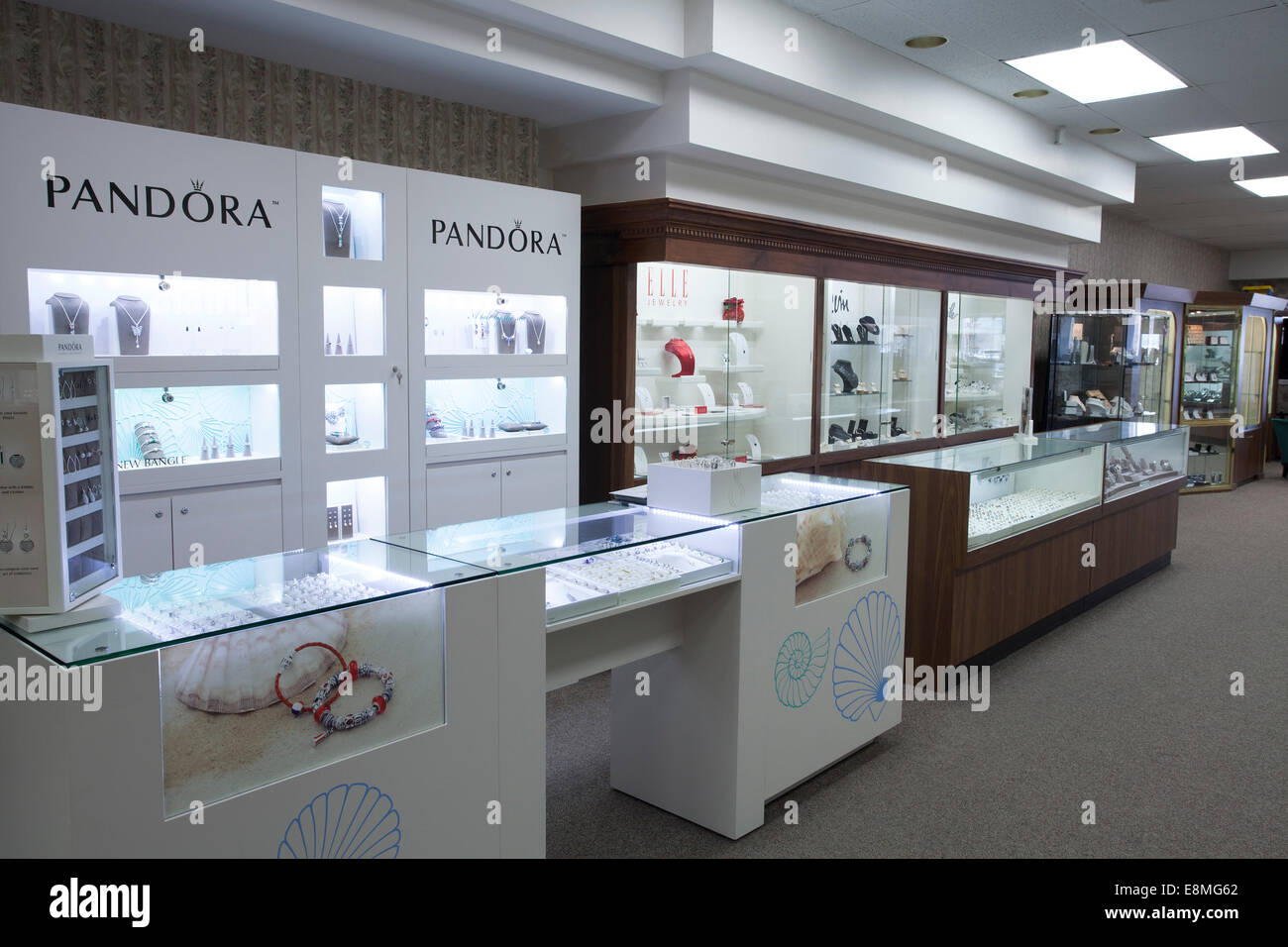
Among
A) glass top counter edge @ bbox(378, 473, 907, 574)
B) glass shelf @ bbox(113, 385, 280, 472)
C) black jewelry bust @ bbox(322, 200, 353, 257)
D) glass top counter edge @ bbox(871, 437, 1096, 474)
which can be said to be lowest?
glass top counter edge @ bbox(378, 473, 907, 574)

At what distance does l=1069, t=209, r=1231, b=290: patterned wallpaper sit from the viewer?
10875 mm

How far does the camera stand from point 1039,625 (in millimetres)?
5770

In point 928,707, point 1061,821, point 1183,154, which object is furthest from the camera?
point 1183,154

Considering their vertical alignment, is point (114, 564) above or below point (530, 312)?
below

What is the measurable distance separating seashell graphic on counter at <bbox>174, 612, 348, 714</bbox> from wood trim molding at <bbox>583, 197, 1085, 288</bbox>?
3466 mm

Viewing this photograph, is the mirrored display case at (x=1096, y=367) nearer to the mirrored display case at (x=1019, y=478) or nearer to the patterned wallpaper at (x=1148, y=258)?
the patterned wallpaper at (x=1148, y=258)

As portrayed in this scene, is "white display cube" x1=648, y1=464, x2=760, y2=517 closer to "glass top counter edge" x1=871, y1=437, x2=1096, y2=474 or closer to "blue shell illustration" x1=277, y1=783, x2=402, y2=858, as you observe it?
"blue shell illustration" x1=277, y1=783, x2=402, y2=858

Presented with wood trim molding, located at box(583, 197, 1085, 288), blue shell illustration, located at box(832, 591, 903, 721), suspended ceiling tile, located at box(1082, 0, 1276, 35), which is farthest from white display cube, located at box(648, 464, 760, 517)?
suspended ceiling tile, located at box(1082, 0, 1276, 35)

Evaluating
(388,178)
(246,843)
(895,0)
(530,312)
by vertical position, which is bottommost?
(246,843)

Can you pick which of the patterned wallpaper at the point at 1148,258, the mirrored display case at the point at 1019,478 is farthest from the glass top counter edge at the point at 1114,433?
the patterned wallpaper at the point at 1148,258

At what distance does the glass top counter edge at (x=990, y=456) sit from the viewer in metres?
5.09
